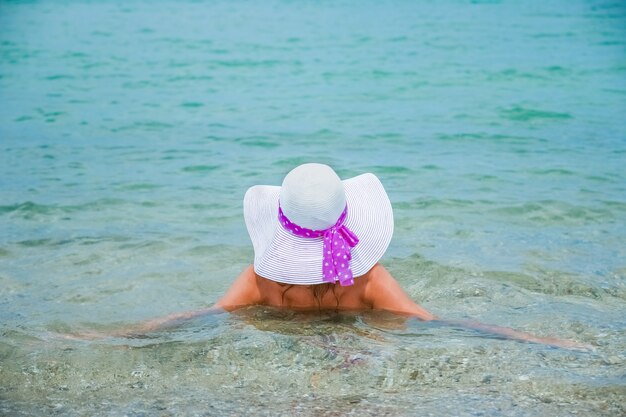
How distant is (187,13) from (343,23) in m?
6.56

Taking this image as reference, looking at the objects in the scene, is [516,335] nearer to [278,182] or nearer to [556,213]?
[556,213]

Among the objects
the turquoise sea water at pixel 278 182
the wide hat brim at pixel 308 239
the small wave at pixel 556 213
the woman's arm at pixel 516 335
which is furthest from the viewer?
the small wave at pixel 556 213

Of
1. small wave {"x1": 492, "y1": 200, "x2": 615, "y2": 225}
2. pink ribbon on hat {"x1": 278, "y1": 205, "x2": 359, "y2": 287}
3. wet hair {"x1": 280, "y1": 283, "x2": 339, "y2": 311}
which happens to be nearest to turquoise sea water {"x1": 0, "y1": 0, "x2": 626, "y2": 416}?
small wave {"x1": 492, "y1": 200, "x2": 615, "y2": 225}

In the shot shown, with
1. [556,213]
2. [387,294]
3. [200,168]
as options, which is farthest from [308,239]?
[200,168]

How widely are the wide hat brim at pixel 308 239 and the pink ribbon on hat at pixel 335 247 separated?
1.2 inches

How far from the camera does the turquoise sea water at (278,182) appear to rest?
3.52 meters

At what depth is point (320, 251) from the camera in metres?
3.65

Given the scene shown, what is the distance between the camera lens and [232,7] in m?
30.8

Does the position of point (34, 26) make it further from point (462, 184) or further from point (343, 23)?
point (462, 184)

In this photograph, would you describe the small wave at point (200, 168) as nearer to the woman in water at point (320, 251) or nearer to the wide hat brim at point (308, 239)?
the woman in water at point (320, 251)

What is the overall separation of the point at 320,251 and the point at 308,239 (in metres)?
0.08

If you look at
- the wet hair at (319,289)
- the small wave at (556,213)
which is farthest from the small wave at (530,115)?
the wet hair at (319,289)

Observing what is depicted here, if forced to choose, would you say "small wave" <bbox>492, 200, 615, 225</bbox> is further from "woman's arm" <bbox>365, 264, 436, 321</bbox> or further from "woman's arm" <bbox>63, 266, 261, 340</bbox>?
"woman's arm" <bbox>63, 266, 261, 340</bbox>

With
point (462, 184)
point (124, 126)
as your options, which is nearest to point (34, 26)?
point (124, 126)
